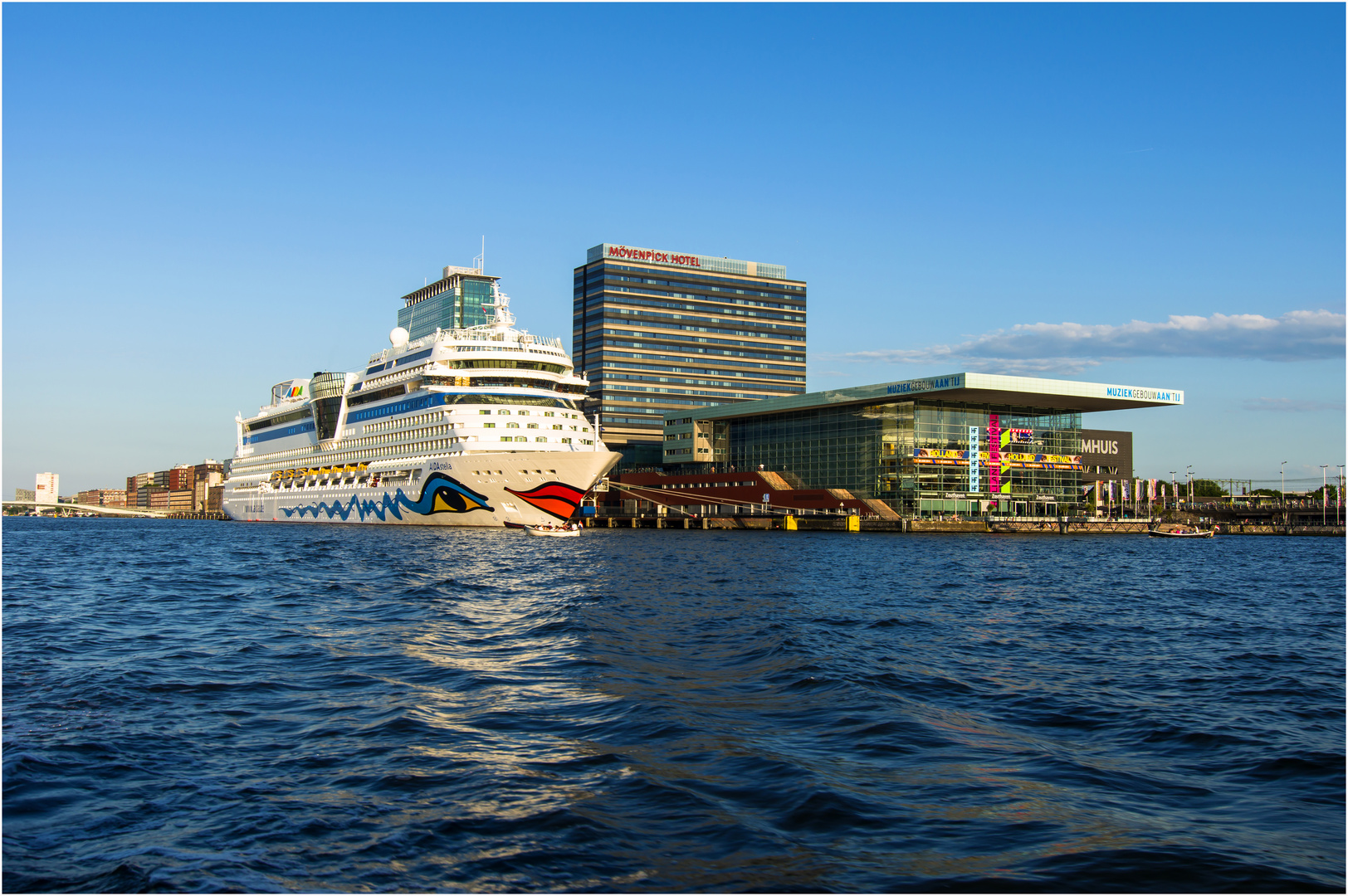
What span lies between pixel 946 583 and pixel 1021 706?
2420 cm

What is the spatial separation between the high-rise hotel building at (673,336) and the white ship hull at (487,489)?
7630 cm

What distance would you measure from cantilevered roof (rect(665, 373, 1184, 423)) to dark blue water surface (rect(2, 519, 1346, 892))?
86018 mm

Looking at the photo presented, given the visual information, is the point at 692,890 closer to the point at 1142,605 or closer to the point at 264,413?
the point at 1142,605

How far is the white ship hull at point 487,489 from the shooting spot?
2921 inches

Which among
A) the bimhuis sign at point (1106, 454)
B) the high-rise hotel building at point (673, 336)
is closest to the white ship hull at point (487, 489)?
the high-rise hotel building at point (673, 336)

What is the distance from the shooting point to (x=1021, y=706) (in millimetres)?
15047

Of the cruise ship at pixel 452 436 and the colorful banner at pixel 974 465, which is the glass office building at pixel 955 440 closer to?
the colorful banner at pixel 974 465

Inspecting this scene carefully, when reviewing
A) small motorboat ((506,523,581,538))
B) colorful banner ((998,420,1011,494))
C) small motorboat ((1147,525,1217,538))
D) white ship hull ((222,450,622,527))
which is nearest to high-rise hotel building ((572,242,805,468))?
colorful banner ((998,420,1011,494))

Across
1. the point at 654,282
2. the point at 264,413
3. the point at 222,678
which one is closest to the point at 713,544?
the point at 222,678

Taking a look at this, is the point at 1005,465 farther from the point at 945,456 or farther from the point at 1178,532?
the point at 1178,532

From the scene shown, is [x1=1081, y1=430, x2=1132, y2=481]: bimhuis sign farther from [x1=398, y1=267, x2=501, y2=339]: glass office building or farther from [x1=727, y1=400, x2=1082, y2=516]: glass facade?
[x1=398, y1=267, x2=501, y2=339]: glass office building

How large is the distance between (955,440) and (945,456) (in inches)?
127

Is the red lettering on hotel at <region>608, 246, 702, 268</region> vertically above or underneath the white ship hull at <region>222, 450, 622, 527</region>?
above

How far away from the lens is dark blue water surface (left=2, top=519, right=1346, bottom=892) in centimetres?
862
